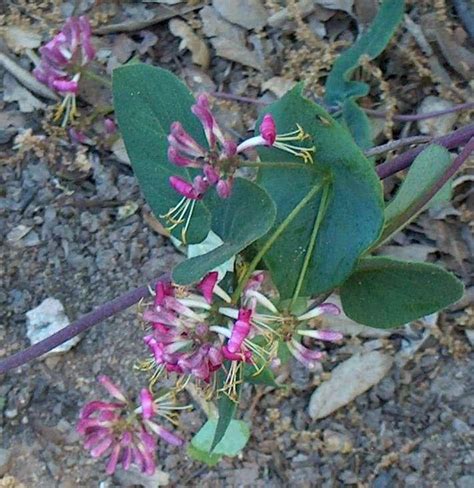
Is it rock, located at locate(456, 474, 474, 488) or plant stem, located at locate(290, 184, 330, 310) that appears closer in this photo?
plant stem, located at locate(290, 184, 330, 310)

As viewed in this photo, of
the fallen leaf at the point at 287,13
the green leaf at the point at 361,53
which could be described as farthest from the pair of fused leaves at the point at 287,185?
the fallen leaf at the point at 287,13

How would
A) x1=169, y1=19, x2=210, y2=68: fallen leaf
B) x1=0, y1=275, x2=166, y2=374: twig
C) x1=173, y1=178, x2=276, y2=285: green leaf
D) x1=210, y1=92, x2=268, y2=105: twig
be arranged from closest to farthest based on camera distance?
x1=173, y1=178, x2=276, y2=285: green leaf → x1=0, y1=275, x2=166, y2=374: twig → x1=210, y1=92, x2=268, y2=105: twig → x1=169, y1=19, x2=210, y2=68: fallen leaf

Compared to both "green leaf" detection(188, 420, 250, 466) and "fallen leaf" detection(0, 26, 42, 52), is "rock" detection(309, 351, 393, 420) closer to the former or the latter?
"green leaf" detection(188, 420, 250, 466)

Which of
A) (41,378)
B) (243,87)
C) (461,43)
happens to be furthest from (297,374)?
(461,43)

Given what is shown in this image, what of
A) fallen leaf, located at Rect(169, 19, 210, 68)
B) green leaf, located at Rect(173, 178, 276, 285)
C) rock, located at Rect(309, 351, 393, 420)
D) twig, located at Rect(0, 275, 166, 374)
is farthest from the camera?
fallen leaf, located at Rect(169, 19, 210, 68)

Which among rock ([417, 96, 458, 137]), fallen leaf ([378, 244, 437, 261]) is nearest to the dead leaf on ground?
rock ([417, 96, 458, 137])
